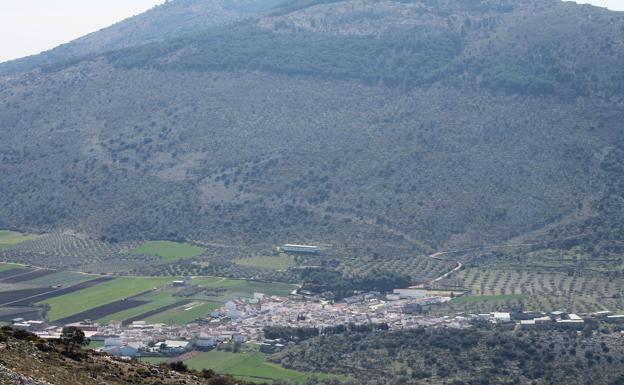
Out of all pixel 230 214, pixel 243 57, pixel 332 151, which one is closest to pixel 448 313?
pixel 230 214

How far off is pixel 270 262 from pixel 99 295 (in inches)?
674

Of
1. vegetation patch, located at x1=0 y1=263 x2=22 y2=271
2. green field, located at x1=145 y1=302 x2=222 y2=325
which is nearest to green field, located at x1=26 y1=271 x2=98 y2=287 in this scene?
vegetation patch, located at x1=0 y1=263 x2=22 y2=271

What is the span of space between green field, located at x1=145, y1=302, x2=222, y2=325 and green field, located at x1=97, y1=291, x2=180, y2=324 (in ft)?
5.47

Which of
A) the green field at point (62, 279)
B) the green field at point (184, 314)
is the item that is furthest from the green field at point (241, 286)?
the green field at point (62, 279)

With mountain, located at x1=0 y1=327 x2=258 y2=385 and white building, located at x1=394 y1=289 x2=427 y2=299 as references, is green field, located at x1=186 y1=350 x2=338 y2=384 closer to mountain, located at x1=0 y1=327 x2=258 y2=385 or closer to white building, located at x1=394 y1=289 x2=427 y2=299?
white building, located at x1=394 y1=289 x2=427 y2=299

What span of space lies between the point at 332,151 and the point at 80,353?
8574cm

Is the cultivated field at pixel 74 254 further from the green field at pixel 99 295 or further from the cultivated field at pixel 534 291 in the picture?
the cultivated field at pixel 534 291

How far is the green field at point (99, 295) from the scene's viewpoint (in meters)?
81.9

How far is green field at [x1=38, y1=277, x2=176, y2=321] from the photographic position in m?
81.9

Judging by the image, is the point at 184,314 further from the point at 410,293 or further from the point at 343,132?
the point at 343,132

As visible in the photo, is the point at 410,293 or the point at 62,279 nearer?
the point at 410,293

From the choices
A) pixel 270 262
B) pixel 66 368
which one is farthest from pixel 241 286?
pixel 66 368

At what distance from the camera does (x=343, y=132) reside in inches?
5020

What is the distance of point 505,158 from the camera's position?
11562cm
